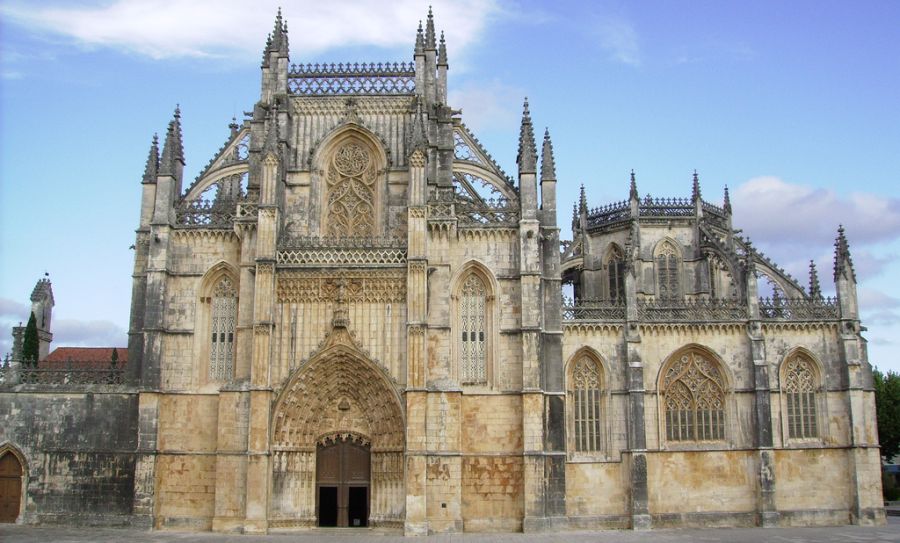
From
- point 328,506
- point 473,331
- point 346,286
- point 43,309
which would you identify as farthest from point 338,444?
point 43,309

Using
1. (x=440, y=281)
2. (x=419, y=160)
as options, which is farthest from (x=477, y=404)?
(x=419, y=160)

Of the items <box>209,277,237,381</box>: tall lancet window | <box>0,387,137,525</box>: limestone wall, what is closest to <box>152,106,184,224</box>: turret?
<box>209,277,237,381</box>: tall lancet window

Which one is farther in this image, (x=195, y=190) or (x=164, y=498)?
(x=195, y=190)

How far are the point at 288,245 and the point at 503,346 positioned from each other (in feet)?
30.4

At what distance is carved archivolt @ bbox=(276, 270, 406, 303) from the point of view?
32344mm

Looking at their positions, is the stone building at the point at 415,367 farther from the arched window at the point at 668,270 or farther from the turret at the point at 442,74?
the arched window at the point at 668,270

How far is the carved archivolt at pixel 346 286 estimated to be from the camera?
32344 mm

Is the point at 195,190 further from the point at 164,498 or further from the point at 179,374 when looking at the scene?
the point at 164,498

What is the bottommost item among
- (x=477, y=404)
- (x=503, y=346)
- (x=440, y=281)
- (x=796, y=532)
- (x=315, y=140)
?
(x=796, y=532)

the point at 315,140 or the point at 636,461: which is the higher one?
the point at 315,140

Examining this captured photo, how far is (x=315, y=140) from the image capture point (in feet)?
116

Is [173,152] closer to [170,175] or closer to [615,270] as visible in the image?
[170,175]

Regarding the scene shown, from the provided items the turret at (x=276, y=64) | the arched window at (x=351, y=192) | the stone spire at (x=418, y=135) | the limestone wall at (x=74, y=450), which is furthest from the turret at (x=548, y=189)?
the limestone wall at (x=74, y=450)

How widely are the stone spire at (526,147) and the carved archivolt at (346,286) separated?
22.2 ft
